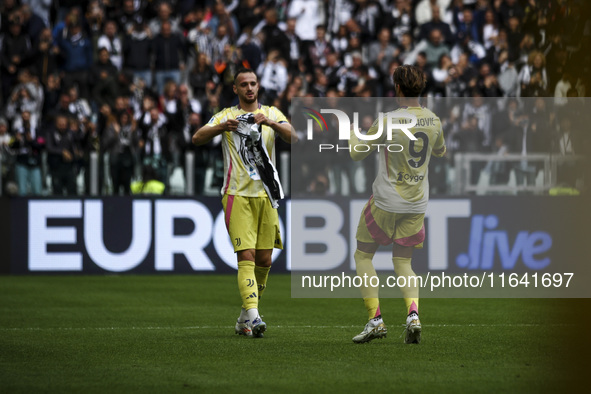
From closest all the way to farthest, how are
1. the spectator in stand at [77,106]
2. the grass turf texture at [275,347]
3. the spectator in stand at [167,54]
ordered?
the grass turf texture at [275,347]
the spectator in stand at [77,106]
the spectator in stand at [167,54]

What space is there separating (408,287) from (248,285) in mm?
1405

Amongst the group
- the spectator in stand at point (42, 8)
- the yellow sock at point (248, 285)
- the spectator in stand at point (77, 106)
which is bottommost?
the yellow sock at point (248, 285)

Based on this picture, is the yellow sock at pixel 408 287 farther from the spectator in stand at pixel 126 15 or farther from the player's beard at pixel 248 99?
the spectator in stand at pixel 126 15

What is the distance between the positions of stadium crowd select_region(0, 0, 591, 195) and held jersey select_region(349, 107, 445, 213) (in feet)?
22.4

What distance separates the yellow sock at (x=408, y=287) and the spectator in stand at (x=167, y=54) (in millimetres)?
11426

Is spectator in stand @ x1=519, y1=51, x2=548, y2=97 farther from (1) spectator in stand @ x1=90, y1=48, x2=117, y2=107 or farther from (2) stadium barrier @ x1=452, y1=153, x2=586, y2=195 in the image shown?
(1) spectator in stand @ x1=90, y1=48, x2=117, y2=107

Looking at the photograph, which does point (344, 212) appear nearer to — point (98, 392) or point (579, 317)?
point (579, 317)

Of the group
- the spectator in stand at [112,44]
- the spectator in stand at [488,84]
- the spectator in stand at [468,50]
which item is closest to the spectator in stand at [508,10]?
the spectator in stand at [468,50]

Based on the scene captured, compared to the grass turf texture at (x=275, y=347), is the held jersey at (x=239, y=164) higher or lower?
higher

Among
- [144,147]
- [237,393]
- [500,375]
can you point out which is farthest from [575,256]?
[237,393]

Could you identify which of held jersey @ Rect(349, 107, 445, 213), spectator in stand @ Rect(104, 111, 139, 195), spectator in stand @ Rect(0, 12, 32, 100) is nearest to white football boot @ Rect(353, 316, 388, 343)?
held jersey @ Rect(349, 107, 445, 213)

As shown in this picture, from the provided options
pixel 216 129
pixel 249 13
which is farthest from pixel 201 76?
pixel 216 129

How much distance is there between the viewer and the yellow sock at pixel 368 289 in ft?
26.7

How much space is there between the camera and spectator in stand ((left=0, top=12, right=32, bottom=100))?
63.9 feet
